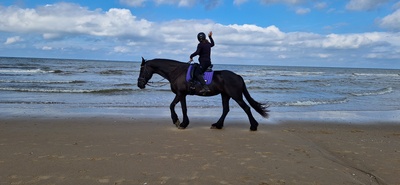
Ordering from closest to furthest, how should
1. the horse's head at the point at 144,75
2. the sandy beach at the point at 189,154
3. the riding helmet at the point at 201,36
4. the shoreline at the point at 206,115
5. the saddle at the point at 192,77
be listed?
the sandy beach at the point at 189,154
the riding helmet at the point at 201,36
the saddle at the point at 192,77
the horse's head at the point at 144,75
the shoreline at the point at 206,115

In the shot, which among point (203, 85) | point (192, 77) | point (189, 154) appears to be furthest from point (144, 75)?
point (189, 154)

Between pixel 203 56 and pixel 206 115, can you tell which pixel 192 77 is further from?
pixel 206 115

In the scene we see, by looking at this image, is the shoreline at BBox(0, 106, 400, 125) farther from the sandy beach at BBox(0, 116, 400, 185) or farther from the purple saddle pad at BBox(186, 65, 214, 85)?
the purple saddle pad at BBox(186, 65, 214, 85)

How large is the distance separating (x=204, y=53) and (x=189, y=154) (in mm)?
3500

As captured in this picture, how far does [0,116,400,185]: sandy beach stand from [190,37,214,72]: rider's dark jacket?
1803 millimetres

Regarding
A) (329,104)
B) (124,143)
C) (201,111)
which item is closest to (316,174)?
(124,143)

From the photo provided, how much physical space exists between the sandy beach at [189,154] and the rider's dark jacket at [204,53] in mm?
1803

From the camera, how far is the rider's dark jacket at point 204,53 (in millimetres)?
8977

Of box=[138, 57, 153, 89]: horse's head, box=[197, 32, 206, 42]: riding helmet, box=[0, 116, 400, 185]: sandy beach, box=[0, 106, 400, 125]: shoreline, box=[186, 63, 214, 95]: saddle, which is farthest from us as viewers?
box=[0, 106, 400, 125]: shoreline

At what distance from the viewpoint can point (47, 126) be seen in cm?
909

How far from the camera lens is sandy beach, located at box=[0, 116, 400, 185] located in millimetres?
5117

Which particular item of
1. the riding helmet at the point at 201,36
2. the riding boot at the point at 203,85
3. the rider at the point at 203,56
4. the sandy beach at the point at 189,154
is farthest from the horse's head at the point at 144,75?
the riding helmet at the point at 201,36

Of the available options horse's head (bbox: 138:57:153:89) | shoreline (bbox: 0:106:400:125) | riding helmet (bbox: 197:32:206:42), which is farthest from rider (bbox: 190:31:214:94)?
shoreline (bbox: 0:106:400:125)

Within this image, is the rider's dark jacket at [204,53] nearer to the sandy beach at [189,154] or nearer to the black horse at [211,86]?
the black horse at [211,86]
